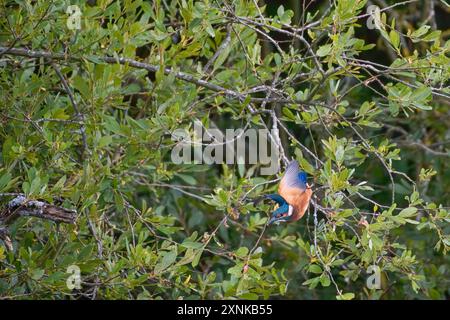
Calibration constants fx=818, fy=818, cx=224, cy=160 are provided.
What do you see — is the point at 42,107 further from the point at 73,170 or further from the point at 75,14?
the point at 75,14

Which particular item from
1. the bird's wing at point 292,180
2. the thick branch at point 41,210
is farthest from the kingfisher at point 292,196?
the thick branch at point 41,210

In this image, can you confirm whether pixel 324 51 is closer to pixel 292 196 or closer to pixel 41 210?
pixel 292 196

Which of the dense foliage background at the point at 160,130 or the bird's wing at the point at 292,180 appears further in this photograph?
the dense foliage background at the point at 160,130

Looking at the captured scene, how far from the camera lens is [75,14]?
2.37 meters

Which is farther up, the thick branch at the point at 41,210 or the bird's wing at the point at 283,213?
the bird's wing at the point at 283,213

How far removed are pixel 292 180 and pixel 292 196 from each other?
0.05 meters

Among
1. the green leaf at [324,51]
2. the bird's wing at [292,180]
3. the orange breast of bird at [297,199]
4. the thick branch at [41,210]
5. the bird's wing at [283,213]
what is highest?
the green leaf at [324,51]

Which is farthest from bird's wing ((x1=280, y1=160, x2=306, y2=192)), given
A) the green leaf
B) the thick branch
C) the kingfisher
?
the thick branch

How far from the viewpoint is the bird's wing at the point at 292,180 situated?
7.21 feet

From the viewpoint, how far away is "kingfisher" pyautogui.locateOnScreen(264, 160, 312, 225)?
2176 millimetres

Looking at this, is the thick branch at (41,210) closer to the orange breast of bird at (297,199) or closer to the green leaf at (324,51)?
the orange breast of bird at (297,199)

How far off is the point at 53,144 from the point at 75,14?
384 mm

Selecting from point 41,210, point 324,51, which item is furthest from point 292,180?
point 41,210
